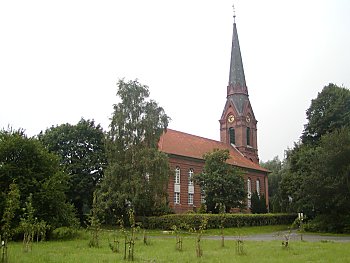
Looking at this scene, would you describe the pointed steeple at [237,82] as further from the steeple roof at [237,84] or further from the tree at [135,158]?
the tree at [135,158]

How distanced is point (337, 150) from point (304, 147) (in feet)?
49.5

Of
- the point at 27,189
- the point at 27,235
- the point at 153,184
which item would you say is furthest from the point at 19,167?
the point at 153,184

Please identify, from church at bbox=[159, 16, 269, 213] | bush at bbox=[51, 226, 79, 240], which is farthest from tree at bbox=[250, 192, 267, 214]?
bush at bbox=[51, 226, 79, 240]

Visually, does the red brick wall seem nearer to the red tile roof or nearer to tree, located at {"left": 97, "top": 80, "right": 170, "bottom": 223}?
the red tile roof

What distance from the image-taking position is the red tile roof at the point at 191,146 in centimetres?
5447

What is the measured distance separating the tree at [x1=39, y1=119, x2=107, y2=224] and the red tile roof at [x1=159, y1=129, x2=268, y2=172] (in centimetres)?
842

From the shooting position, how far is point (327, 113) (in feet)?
153

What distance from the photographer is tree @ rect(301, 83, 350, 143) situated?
150ft

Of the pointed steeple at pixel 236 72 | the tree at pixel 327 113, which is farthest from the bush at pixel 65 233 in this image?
the pointed steeple at pixel 236 72

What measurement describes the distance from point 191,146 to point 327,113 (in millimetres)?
19732

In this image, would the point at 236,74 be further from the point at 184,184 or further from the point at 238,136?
the point at 184,184

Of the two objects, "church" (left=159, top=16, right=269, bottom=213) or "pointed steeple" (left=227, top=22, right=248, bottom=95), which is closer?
"church" (left=159, top=16, right=269, bottom=213)

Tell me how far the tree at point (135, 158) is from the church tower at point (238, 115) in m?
28.5

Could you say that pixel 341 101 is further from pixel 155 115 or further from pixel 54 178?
pixel 54 178
